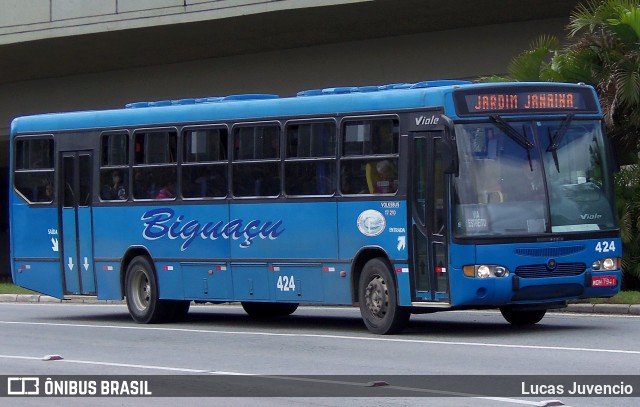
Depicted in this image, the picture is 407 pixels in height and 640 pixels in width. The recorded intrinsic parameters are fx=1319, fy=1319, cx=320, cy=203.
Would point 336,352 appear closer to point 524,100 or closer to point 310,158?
point 310,158

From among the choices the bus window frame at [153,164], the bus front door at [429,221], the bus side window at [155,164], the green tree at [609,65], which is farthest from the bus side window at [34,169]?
the green tree at [609,65]

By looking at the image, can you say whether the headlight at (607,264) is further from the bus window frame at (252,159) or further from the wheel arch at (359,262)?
the bus window frame at (252,159)

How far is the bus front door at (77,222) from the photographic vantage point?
828 inches

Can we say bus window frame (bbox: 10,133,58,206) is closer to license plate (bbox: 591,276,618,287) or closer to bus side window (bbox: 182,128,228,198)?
bus side window (bbox: 182,128,228,198)

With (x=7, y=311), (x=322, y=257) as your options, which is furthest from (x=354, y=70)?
(x=322, y=257)

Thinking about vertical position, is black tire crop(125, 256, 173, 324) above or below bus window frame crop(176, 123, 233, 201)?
below

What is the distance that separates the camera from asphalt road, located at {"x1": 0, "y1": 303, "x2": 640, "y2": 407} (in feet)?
38.0

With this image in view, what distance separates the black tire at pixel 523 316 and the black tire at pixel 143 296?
18.1ft

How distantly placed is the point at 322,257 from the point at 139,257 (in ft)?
13.2

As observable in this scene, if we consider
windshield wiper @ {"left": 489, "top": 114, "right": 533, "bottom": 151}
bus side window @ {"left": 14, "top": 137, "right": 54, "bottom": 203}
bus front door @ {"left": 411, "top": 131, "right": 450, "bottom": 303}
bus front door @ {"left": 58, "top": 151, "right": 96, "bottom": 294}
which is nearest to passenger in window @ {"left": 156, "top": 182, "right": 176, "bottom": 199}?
bus front door @ {"left": 58, "top": 151, "right": 96, "bottom": 294}

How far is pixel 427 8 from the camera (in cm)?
2652

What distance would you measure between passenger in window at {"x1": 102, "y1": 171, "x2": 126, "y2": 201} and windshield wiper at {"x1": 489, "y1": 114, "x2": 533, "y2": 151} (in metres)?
6.90

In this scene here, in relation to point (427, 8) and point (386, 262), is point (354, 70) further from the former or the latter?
point (386, 262)

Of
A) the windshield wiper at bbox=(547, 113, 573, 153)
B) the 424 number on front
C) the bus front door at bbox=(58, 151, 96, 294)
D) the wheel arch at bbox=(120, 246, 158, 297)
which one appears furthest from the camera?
the bus front door at bbox=(58, 151, 96, 294)
